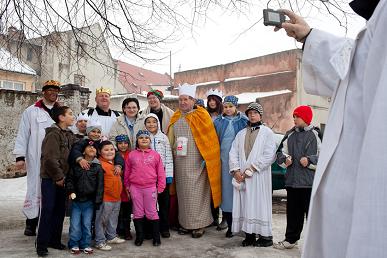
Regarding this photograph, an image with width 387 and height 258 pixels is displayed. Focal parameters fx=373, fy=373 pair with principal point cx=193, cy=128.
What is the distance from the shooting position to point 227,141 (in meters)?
5.26

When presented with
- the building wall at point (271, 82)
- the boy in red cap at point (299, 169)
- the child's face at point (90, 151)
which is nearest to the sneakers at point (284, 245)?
the boy in red cap at point (299, 169)

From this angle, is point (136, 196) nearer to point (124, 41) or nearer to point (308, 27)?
point (124, 41)

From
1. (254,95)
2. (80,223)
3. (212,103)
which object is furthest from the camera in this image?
(254,95)

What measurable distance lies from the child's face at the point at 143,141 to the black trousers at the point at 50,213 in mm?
1070

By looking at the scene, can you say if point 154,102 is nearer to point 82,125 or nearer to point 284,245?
point 82,125

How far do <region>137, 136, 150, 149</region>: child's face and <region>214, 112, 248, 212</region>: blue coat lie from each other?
1138mm

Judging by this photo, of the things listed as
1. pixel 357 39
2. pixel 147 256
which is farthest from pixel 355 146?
pixel 147 256

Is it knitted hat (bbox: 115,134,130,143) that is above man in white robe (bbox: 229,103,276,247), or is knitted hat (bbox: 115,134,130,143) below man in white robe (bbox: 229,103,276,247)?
above

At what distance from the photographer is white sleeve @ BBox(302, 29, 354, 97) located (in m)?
1.38

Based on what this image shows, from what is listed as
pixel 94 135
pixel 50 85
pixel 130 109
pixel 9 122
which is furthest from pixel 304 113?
pixel 9 122

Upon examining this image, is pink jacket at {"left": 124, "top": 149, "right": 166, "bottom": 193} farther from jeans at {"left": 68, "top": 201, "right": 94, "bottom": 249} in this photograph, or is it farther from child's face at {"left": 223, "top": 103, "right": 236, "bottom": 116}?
child's face at {"left": 223, "top": 103, "right": 236, "bottom": 116}

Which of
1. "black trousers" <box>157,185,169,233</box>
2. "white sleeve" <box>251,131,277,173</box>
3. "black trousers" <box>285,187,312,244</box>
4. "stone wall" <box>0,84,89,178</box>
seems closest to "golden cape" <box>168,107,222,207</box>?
"black trousers" <box>157,185,169,233</box>

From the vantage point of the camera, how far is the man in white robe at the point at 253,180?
4.57 metres

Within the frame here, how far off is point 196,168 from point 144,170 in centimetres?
89
